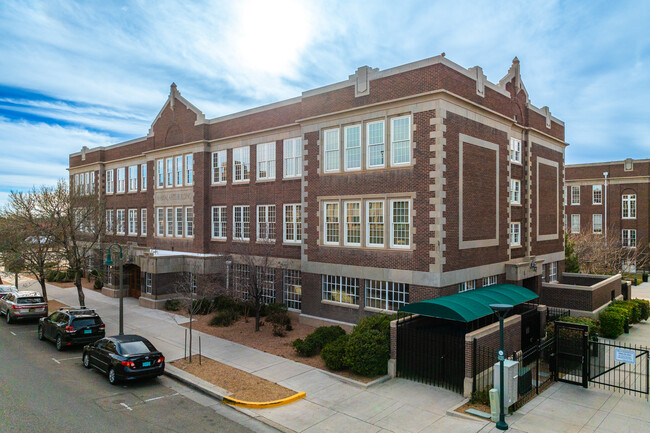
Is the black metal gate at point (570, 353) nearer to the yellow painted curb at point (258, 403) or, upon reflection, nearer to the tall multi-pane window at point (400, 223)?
the tall multi-pane window at point (400, 223)

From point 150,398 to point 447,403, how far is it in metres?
9.72

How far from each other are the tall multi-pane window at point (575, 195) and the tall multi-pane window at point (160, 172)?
2072 inches

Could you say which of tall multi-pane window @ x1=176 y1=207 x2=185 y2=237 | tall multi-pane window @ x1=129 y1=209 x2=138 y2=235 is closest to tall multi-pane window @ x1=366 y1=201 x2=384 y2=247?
tall multi-pane window @ x1=176 y1=207 x2=185 y2=237

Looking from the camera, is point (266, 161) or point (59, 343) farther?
point (266, 161)

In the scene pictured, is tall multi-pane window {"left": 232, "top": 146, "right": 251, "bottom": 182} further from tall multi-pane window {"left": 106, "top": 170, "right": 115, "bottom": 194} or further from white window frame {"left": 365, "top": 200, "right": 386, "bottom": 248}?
tall multi-pane window {"left": 106, "top": 170, "right": 115, "bottom": 194}

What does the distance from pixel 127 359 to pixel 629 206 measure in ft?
198

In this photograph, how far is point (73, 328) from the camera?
1980 centimetres

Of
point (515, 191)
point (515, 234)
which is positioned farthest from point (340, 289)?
point (515, 191)

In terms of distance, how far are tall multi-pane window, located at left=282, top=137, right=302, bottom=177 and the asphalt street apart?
14646mm

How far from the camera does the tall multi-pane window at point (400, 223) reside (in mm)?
20172

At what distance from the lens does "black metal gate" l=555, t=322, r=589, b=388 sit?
1510cm

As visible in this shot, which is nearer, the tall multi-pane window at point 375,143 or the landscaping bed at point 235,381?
the landscaping bed at point 235,381

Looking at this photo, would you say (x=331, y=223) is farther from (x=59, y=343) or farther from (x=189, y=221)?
(x=189, y=221)

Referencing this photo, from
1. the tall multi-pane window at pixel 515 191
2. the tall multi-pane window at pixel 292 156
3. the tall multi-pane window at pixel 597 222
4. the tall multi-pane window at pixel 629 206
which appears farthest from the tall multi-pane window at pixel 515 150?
the tall multi-pane window at pixel 597 222
